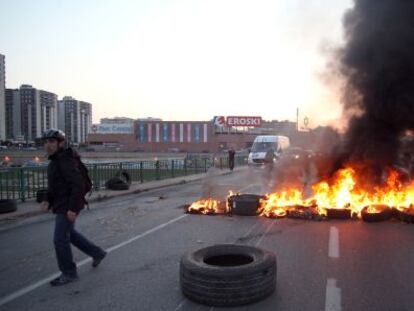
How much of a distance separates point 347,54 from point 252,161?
1692 centimetres

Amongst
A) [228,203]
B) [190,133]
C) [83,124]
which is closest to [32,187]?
[228,203]

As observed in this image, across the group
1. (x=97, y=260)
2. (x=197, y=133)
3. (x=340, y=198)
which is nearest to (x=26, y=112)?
(x=197, y=133)

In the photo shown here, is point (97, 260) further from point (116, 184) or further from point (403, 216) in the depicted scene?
point (116, 184)

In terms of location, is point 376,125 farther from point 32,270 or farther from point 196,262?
point 32,270

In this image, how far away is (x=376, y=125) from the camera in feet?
38.7

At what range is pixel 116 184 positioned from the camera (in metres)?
17.1

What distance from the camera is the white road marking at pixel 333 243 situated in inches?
263

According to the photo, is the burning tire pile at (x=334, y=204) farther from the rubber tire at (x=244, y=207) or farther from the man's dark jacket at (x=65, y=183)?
the man's dark jacket at (x=65, y=183)

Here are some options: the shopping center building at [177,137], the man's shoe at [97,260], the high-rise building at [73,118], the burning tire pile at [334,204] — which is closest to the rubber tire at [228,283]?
the man's shoe at [97,260]

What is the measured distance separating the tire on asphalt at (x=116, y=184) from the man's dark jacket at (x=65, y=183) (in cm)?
1185

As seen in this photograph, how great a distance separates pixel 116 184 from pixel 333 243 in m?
11.1

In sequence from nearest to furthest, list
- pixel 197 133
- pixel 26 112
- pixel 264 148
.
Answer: pixel 264 148 < pixel 197 133 < pixel 26 112

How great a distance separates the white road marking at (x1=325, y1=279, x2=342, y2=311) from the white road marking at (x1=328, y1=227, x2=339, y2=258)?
1.39m

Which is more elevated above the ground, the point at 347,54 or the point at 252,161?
the point at 347,54
